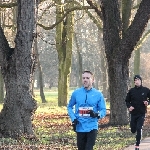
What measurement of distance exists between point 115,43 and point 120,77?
1.32 meters

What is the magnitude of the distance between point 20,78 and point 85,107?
4787 millimetres

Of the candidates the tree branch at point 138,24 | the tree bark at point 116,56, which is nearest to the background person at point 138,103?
the tree branch at point 138,24

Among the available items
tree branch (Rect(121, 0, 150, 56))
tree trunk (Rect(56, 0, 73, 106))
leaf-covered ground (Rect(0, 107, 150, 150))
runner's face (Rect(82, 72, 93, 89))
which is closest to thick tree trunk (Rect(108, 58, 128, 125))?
tree branch (Rect(121, 0, 150, 56))

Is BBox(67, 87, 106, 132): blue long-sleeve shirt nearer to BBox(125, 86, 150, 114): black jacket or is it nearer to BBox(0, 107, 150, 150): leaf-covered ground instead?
BBox(0, 107, 150, 150): leaf-covered ground

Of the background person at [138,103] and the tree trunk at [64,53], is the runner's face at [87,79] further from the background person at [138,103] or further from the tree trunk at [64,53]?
the tree trunk at [64,53]

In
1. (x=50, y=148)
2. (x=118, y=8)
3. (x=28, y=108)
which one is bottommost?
(x=50, y=148)

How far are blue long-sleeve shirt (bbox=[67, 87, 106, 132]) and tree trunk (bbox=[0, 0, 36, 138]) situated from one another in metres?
4.60

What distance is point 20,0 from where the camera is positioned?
11.4 m

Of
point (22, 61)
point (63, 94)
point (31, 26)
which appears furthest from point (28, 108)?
point (63, 94)

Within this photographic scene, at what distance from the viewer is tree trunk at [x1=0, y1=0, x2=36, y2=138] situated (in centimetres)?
1145

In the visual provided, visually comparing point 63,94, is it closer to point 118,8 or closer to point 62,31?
point 62,31

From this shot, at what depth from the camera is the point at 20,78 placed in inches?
454

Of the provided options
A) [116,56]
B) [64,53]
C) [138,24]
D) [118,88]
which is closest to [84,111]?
[138,24]

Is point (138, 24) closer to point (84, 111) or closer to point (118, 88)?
point (118, 88)
